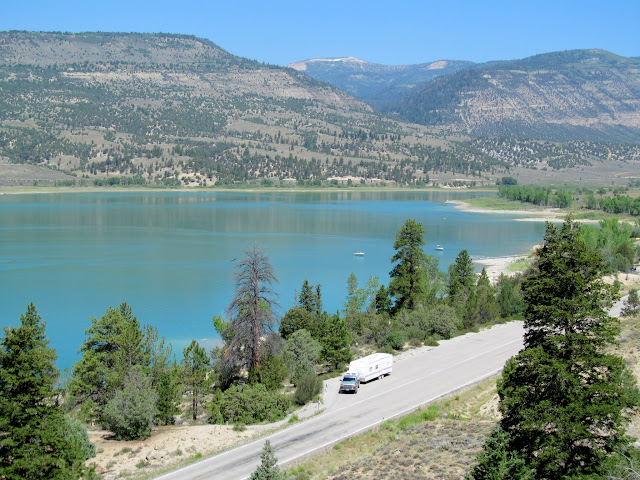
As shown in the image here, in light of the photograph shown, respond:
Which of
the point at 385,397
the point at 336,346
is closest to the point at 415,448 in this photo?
the point at 385,397

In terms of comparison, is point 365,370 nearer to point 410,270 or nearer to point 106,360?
point 106,360

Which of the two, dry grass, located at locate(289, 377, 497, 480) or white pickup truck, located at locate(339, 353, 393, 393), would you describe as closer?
dry grass, located at locate(289, 377, 497, 480)

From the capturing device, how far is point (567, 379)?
13555 millimetres

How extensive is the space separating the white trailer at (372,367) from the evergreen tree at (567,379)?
1037 cm

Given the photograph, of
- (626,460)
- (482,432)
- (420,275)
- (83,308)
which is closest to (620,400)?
(626,460)

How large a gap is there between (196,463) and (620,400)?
10.8 meters

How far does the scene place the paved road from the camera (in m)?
17.3

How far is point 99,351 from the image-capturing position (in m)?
26.3

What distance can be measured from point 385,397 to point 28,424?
40.7 ft

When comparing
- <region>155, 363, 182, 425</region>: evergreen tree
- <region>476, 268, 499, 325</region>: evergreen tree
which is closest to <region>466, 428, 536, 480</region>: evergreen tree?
<region>155, 363, 182, 425</region>: evergreen tree

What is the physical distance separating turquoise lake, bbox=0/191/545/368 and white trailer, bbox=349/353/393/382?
13.7 metres

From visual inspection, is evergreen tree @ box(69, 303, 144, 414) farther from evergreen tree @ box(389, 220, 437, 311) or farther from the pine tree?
evergreen tree @ box(389, 220, 437, 311)

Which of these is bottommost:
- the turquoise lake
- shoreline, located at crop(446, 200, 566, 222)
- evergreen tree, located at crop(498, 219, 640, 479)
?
the turquoise lake

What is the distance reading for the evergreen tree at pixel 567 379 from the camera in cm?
1333
